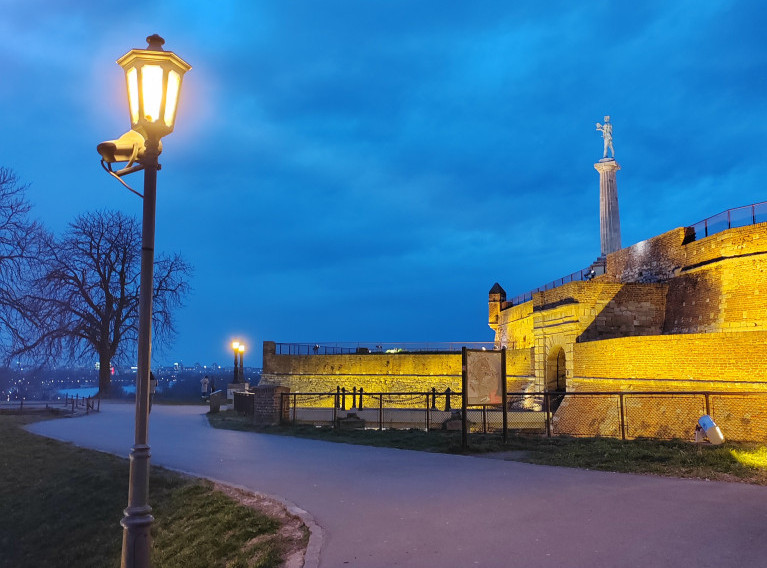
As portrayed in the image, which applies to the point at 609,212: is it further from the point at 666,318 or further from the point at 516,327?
the point at 666,318

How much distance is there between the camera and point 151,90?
15.7ft

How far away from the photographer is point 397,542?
5.56 meters

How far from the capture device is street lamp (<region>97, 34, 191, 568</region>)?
4.39m

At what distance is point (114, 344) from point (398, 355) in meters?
18.9

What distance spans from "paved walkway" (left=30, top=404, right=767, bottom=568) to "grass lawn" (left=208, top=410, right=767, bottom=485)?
0.66 meters

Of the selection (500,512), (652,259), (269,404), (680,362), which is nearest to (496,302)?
(652,259)

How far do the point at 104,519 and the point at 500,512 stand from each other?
25.2 feet

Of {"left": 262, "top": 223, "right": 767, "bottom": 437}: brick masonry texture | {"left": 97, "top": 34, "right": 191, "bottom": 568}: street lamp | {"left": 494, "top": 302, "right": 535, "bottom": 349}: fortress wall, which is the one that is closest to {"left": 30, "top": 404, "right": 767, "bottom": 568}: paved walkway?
{"left": 97, "top": 34, "right": 191, "bottom": 568}: street lamp

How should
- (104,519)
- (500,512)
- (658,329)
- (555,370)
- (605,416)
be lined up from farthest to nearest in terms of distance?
(555,370)
(658,329)
(605,416)
(104,519)
(500,512)

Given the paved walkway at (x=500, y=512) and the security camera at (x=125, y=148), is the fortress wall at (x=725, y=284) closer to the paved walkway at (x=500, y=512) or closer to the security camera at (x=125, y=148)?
the paved walkway at (x=500, y=512)

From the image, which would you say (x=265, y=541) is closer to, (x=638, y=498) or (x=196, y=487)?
(x=196, y=487)

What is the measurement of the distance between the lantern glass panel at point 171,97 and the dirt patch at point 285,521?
13.6ft

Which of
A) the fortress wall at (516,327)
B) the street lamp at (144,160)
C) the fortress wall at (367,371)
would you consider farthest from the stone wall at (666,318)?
the street lamp at (144,160)

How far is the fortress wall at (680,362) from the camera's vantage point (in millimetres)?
16109
